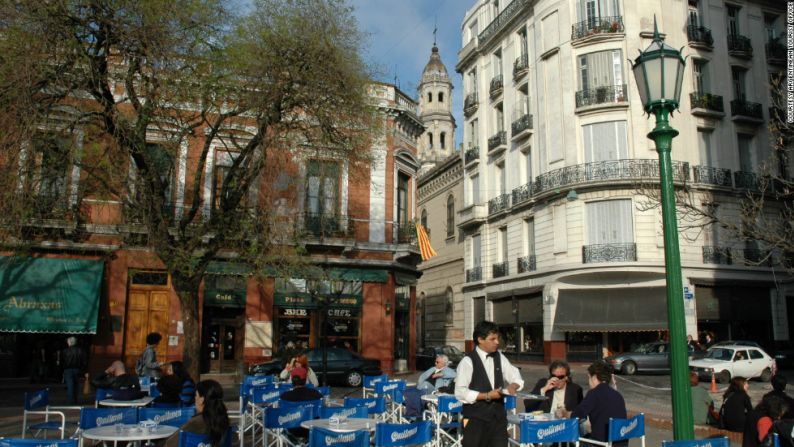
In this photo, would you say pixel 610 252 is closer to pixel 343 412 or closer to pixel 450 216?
pixel 450 216

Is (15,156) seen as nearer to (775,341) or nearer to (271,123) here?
(271,123)

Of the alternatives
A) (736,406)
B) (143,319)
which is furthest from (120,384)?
(143,319)

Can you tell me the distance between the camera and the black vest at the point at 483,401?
19.8 ft

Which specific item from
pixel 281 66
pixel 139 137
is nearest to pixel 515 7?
pixel 281 66

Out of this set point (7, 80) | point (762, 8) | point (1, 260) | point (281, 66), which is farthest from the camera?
point (762, 8)

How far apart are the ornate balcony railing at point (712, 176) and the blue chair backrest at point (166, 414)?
29.0m

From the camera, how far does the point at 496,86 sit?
38688 mm

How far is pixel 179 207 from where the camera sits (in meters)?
22.2

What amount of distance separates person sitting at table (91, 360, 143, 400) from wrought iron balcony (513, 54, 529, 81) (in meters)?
29.5

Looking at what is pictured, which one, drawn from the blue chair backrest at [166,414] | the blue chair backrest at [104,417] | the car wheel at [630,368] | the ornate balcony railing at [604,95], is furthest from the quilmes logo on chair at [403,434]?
the ornate balcony railing at [604,95]

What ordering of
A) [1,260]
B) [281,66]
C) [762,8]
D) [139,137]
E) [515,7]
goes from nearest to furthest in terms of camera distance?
1. [139,137]
2. [281,66]
3. [1,260]
4. [762,8]
5. [515,7]

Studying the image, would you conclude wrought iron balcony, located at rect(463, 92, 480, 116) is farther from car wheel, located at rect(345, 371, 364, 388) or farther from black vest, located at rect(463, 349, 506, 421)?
black vest, located at rect(463, 349, 506, 421)

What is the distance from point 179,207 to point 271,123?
8.78 metres

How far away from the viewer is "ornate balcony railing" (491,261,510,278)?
36856 millimetres
